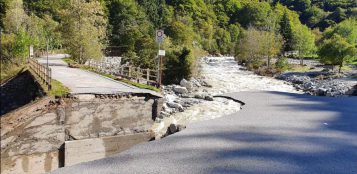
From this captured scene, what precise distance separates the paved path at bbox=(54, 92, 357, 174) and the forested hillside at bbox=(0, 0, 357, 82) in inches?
518

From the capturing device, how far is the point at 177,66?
95.1ft

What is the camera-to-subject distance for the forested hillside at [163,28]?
28672 millimetres

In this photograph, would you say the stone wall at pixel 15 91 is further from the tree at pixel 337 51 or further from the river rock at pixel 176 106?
the tree at pixel 337 51

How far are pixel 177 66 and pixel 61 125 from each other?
62.2 feet

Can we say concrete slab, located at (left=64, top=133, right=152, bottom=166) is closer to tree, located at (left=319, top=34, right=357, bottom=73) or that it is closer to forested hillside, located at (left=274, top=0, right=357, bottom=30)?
tree, located at (left=319, top=34, right=357, bottom=73)

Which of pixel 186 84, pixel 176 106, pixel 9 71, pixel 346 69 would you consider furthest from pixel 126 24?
pixel 176 106

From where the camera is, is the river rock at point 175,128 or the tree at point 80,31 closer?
the river rock at point 175,128

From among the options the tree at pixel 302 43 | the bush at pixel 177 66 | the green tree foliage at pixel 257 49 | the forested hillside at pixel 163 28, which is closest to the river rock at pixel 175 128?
the forested hillside at pixel 163 28

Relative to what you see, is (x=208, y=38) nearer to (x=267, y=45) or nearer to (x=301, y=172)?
(x=267, y=45)

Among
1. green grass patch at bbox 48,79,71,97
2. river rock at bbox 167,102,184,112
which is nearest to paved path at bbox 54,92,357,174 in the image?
green grass patch at bbox 48,79,71,97

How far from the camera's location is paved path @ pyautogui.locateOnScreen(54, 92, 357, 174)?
9.47 m

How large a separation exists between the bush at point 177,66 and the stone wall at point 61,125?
15.5 meters

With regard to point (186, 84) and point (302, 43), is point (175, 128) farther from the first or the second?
point (302, 43)

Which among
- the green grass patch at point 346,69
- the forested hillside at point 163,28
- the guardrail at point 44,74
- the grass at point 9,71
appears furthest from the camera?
the green grass patch at point 346,69
